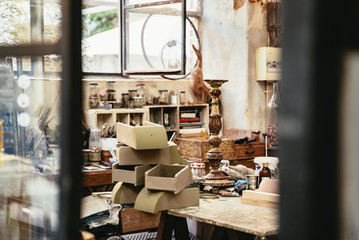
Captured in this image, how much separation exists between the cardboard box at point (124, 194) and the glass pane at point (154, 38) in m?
3.32

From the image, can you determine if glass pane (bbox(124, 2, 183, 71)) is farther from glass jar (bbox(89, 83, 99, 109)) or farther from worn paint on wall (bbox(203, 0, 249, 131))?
worn paint on wall (bbox(203, 0, 249, 131))

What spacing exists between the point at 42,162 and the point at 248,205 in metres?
1.99

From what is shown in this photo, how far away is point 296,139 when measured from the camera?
694 millimetres

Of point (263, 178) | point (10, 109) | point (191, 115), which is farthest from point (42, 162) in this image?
point (191, 115)

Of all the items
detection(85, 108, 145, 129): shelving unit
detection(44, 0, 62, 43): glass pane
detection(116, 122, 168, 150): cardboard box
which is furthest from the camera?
detection(85, 108, 145, 129): shelving unit

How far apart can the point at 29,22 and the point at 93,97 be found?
4.76 meters

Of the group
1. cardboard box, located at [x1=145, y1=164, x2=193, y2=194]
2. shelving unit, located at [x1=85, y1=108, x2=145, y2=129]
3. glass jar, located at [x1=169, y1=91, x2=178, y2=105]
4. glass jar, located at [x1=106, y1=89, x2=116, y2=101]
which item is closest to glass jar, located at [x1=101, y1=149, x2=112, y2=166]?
shelving unit, located at [x1=85, y1=108, x2=145, y2=129]

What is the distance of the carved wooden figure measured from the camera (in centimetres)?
729

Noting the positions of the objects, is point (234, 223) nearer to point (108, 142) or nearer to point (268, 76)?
point (108, 142)

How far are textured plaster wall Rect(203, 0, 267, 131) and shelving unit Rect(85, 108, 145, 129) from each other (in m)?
1.46

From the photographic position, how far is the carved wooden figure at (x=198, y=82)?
7.29m

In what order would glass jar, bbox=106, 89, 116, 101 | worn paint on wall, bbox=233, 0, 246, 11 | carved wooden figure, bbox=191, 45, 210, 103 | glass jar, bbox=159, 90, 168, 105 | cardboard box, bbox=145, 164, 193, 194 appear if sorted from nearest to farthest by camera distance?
cardboard box, bbox=145, 164, 193, 194
glass jar, bbox=106, 89, 116, 101
glass jar, bbox=159, 90, 168, 105
carved wooden figure, bbox=191, 45, 210, 103
worn paint on wall, bbox=233, 0, 246, 11

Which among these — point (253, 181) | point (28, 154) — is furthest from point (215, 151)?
point (28, 154)

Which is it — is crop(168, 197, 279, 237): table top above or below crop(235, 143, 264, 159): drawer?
above
